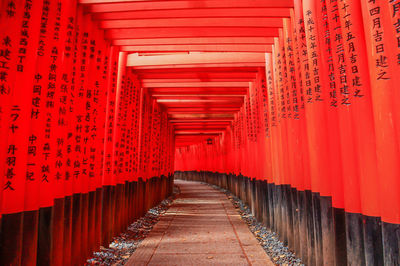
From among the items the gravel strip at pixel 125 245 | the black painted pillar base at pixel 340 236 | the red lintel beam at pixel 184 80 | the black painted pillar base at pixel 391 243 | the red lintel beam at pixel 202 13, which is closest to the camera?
the black painted pillar base at pixel 391 243

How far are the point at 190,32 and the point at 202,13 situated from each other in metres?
0.72

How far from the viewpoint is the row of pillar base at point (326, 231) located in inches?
100

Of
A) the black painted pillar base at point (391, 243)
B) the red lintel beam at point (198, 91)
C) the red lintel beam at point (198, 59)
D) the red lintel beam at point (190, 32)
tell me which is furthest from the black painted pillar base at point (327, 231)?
the red lintel beam at point (198, 91)

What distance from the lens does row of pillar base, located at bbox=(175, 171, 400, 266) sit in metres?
2.55

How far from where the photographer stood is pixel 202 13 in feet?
16.3

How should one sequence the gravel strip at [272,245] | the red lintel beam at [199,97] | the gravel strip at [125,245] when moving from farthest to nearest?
1. the red lintel beam at [199,97]
2. the gravel strip at [125,245]
3. the gravel strip at [272,245]

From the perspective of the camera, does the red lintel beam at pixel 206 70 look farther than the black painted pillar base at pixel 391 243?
Yes

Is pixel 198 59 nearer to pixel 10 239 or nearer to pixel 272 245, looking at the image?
pixel 272 245

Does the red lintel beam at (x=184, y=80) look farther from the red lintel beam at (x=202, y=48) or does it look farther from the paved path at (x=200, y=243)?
the paved path at (x=200, y=243)

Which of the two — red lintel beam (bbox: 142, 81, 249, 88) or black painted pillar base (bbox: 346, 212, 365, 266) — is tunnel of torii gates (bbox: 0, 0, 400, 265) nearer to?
black painted pillar base (bbox: 346, 212, 365, 266)

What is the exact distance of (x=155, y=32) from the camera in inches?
221

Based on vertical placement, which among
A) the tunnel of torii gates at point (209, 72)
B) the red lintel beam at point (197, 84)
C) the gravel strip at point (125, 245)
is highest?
the red lintel beam at point (197, 84)

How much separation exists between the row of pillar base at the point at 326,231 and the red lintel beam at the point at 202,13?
10.5ft

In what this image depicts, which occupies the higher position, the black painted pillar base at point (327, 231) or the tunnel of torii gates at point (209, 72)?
the tunnel of torii gates at point (209, 72)
